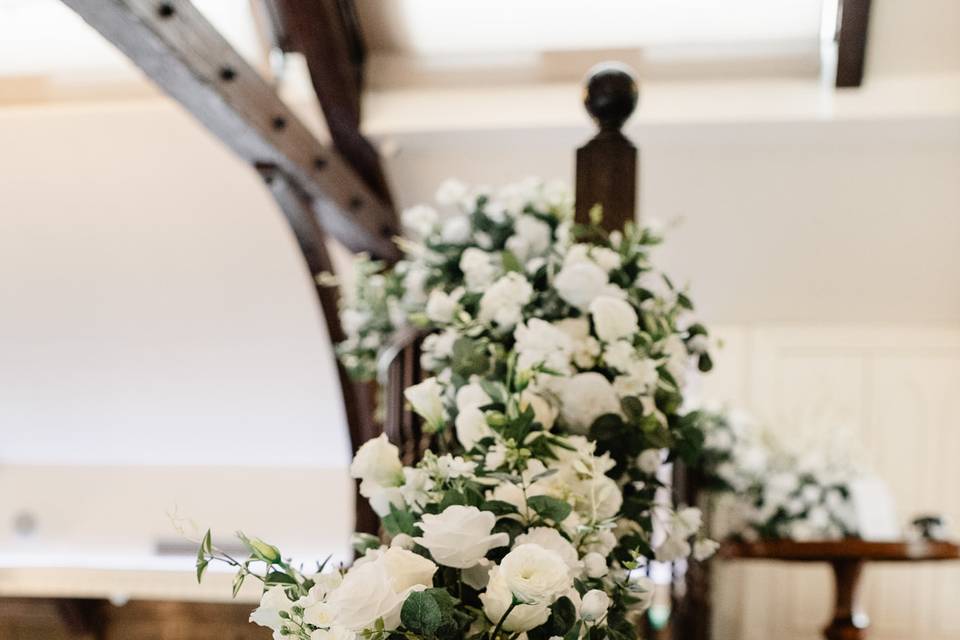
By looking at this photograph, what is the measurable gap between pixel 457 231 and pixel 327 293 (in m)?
2.10

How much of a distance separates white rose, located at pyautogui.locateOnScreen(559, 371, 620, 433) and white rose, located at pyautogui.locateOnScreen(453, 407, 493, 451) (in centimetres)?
19

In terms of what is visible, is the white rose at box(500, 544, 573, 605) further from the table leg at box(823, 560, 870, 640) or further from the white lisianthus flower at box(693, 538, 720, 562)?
the table leg at box(823, 560, 870, 640)

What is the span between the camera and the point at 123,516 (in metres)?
6.05

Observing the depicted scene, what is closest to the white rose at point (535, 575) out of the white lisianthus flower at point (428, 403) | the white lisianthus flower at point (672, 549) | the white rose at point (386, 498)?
the white rose at point (386, 498)

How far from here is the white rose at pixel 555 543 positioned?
1.08 meters

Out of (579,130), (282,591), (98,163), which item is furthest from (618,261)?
(98,163)

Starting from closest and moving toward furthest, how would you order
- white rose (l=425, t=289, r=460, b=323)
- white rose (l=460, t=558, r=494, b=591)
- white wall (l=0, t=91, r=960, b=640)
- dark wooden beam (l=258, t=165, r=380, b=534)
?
white rose (l=460, t=558, r=494, b=591) → white rose (l=425, t=289, r=460, b=323) → dark wooden beam (l=258, t=165, r=380, b=534) → white wall (l=0, t=91, r=960, b=640)

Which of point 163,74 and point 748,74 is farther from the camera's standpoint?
point 748,74

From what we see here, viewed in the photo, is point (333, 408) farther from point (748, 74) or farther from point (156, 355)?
point (748, 74)

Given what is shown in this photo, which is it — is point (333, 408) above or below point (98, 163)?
below

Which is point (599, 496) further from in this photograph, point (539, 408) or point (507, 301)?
point (507, 301)

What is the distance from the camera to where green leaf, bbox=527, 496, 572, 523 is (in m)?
1.13

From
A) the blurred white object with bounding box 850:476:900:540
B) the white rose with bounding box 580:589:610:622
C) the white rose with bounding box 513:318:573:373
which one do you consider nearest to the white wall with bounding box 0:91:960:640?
the blurred white object with bounding box 850:476:900:540

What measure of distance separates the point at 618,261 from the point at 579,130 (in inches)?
97.7
